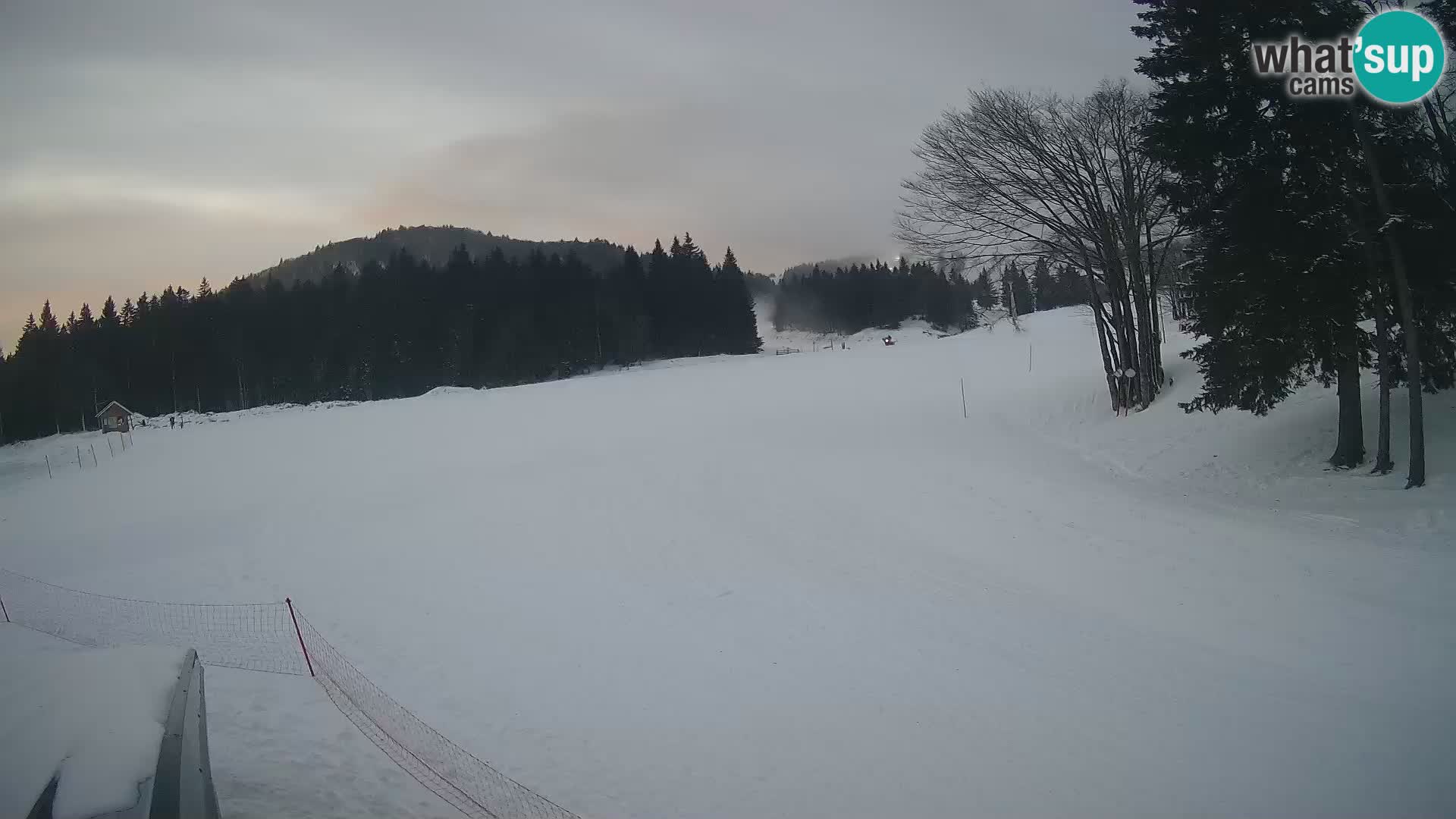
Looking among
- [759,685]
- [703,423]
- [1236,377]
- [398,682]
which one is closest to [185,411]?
[703,423]

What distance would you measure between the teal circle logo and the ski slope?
214 inches

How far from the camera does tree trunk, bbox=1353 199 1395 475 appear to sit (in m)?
10.0

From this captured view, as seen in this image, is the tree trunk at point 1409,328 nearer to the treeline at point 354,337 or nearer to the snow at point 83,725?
the snow at point 83,725

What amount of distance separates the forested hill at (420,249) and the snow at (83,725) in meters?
115

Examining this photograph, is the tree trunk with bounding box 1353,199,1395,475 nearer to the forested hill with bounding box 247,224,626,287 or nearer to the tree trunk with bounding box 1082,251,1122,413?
the tree trunk with bounding box 1082,251,1122,413

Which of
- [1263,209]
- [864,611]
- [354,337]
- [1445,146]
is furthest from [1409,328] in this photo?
[354,337]

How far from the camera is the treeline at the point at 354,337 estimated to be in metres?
49.4

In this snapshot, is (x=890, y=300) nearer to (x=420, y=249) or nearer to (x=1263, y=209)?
(x=1263, y=209)

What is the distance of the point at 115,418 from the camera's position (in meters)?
37.6

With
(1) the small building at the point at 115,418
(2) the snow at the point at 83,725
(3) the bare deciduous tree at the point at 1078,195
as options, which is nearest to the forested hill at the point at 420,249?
(1) the small building at the point at 115,418

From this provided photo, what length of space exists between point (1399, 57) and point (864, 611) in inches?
470

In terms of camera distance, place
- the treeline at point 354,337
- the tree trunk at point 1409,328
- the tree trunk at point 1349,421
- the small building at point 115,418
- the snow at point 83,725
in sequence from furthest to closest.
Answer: the treeline at point 354,337 → the small building at point 115,418 → the tree trunk at point 1349,421 → the tree trunk at point 1409,328 → the snow at point 83,725

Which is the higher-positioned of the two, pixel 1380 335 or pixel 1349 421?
pixel 1380 335

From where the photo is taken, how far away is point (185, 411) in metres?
46.8
